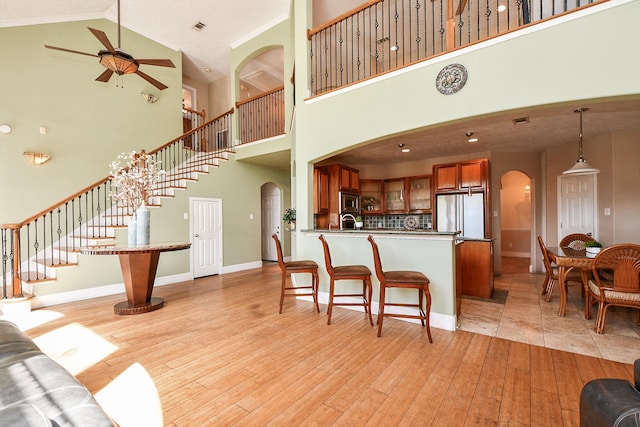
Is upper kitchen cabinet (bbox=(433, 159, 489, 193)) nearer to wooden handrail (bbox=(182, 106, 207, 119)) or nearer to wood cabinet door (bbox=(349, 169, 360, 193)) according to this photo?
wood cabinet door (bbox=(349, 169, 360, 193))

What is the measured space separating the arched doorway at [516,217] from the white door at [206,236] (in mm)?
8305

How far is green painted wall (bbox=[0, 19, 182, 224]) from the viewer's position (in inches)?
187

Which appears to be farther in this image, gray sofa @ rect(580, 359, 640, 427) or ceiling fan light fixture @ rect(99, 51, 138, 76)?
ceiling fan light fixture @ rect(99, 51, 138, 76)

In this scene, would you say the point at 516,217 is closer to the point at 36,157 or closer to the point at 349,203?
the point at 349,203

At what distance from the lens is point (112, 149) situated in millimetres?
6004

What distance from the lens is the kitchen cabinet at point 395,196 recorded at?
7148 mm

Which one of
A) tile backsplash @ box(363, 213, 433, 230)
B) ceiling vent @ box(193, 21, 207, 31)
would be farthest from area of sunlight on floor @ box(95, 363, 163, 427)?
ceiling vent @ box(193, 21, 207, 31)

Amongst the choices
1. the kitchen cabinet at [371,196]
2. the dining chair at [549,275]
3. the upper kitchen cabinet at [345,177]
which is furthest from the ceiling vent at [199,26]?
the dining chair at [549,275]

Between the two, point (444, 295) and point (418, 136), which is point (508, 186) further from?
point (444, 295)

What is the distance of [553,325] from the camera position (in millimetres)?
3281

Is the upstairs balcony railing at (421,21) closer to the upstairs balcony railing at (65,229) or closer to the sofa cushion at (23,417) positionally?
the upstairs balcony railing at (65,229)

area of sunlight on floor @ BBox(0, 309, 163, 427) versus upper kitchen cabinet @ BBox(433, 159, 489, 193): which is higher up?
upper kitchen cabinet @ BBox(433, 159, 489, 193)

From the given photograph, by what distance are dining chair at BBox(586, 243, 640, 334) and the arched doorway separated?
630cm

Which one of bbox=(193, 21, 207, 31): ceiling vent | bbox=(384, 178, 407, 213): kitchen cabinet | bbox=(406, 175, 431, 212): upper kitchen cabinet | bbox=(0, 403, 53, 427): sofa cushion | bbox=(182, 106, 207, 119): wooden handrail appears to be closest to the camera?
bbox=(0, 403, 53, 427): sofa cushion
